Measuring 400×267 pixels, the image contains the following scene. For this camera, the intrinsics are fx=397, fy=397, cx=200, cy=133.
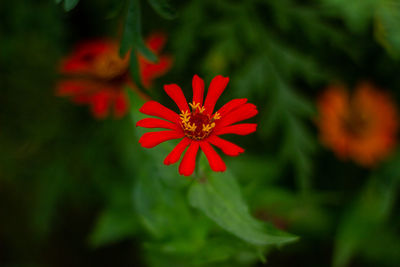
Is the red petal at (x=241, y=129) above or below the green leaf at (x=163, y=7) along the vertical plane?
below

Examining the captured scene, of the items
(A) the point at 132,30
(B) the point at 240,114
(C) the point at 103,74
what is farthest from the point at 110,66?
(B) the point at 240,114

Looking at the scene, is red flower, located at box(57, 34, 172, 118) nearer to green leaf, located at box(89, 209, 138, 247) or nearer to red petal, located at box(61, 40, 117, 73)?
red petal, located at box(61, 40, 117, 73)

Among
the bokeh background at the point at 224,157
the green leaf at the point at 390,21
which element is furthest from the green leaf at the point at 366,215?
the green leaf at the point at 390,21

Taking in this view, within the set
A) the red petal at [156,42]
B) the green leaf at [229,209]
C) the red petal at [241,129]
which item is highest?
the red petal at [156,42]

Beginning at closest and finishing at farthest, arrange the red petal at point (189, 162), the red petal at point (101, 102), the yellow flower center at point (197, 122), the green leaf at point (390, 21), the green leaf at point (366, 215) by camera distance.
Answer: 1. the red petal at point (189, 162)
2. the yellow flower center at point (197, 122)
3. the green leaf at point (390, 21)
4. the red petal at point (101, 102)
5. the green leaf at point (366, 215)

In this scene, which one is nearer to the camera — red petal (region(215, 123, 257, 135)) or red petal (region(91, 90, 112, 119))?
red petal (region(215, 123, 257, 135))

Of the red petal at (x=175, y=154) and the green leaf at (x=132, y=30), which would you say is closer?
the red petal at (x=175, y=154)

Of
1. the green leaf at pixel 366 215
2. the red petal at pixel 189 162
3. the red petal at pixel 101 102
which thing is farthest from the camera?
the green leaf at pixel 366 215

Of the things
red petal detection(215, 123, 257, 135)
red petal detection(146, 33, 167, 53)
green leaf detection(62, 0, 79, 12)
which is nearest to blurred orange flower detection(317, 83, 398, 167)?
red petal detection(146, 33, 167, 53)

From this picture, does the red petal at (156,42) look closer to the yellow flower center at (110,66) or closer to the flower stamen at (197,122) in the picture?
the yellow flower center at (110,66)
